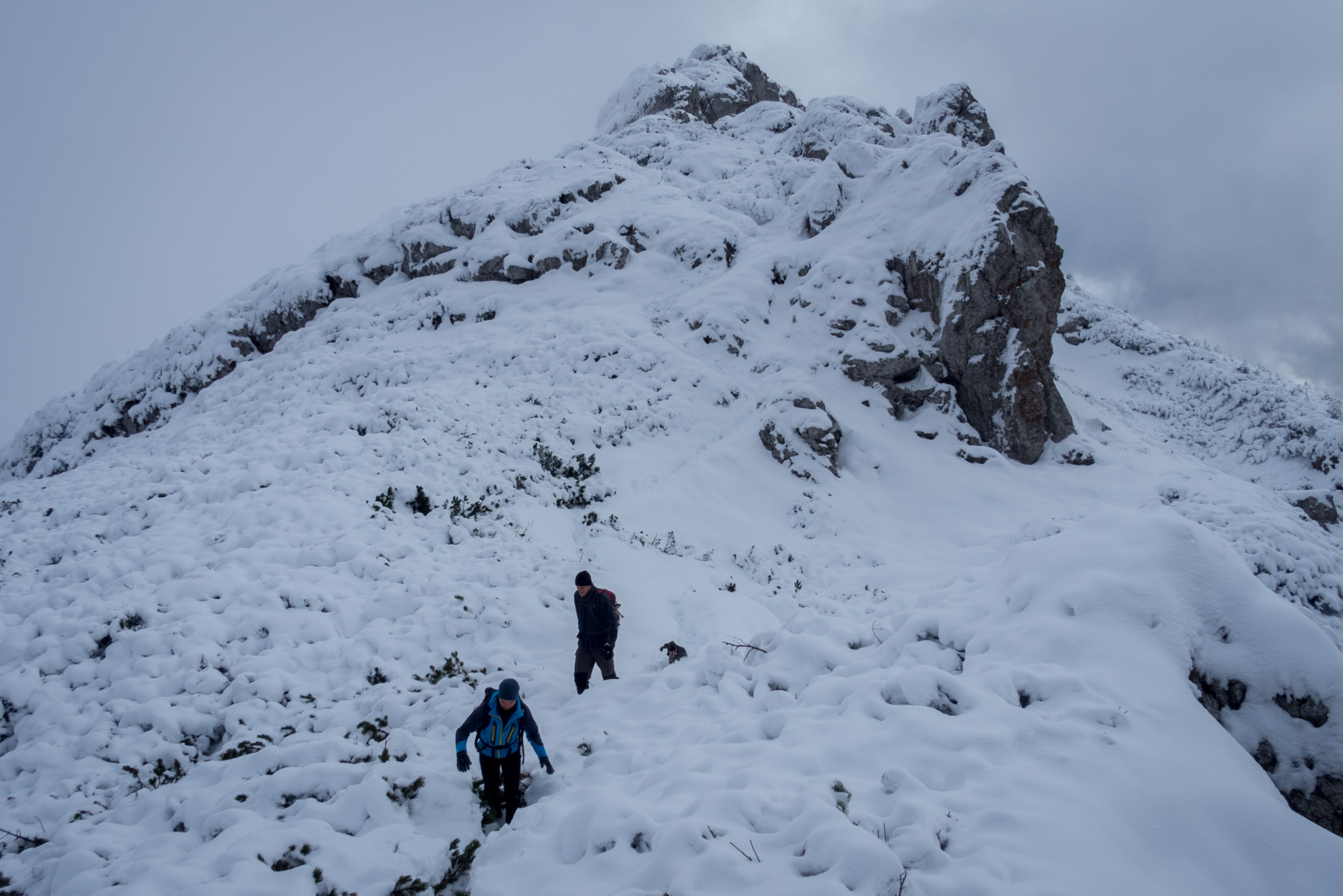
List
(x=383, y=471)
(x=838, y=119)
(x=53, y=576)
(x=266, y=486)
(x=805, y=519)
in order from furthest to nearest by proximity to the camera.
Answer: (x=838, y=119) → (x=805, y=519) → (x=383, y=471) → (x=266, y=486) → (x=53, y=576)

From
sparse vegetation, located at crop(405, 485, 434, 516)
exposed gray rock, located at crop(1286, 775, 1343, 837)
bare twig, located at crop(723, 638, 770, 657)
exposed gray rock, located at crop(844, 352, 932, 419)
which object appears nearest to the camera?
exposed gray rock, located at crop(1286, 775, 1343, 837)

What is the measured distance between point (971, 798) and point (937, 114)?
42732 mm

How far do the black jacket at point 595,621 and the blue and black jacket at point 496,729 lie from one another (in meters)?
2.06

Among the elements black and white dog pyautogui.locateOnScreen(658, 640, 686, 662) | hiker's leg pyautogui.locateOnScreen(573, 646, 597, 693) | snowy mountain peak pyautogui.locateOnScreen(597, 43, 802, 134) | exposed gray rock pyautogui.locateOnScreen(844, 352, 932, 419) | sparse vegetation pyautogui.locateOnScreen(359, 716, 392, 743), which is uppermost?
snowy mountain peak pyautogui.locateOnScreen(597, 43, 802, 134)

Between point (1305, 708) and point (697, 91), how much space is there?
53442 millimetres

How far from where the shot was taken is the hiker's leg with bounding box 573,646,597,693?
6941mm

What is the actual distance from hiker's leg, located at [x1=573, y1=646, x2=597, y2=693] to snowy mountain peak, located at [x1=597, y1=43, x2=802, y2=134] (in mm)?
46552

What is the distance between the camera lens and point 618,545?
35.9ft

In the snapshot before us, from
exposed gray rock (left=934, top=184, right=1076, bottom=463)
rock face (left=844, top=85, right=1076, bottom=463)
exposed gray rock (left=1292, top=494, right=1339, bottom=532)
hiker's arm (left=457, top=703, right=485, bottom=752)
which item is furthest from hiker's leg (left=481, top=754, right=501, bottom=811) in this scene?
exposed gray rock (left=1292, top=494, right=1339, bottom=532)

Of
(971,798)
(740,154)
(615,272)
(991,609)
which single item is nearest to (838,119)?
(740,154)

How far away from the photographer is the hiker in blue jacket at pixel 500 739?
15.9ft

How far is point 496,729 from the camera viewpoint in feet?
15.9

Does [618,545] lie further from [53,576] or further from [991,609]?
[53,576]

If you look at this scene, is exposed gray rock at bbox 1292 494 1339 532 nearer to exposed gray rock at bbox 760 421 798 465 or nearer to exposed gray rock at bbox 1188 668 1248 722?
exposed gray rock at bbox 760 421 798 465
